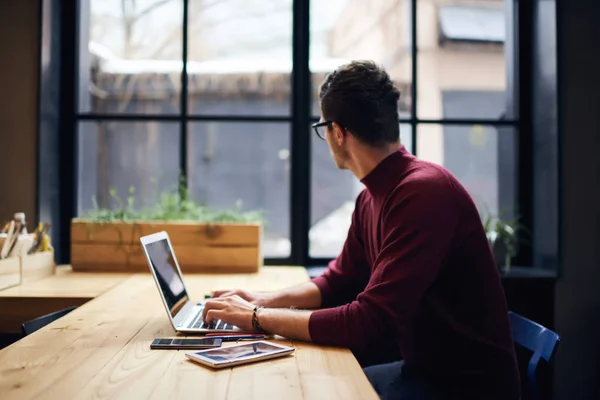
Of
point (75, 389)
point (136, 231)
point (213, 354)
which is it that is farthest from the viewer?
point (136, 231)

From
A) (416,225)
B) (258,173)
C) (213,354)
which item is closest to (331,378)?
(213,354)

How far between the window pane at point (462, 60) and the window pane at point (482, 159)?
96 millimetres

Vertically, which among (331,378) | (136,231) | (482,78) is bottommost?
(331,378)

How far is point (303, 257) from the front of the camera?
2959 mm

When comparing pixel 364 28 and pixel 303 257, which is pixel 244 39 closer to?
pixel 364 28

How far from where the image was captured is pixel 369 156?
1.70 m

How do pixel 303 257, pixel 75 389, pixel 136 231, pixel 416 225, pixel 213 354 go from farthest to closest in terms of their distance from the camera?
pixel 303 257 → pixel 136 231 → pixel 416 225 → pixel 213 354 → pixel 75 389

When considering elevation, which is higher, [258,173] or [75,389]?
[258,173]

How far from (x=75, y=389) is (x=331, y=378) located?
50cm

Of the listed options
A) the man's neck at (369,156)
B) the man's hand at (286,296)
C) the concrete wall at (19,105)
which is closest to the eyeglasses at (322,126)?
the man's neck at (369,156)

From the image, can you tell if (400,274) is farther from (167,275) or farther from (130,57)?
(130,57)

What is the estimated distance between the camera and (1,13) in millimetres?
2721

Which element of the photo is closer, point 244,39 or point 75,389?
point 75,389

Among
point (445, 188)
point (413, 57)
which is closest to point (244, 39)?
point (413, 57)
